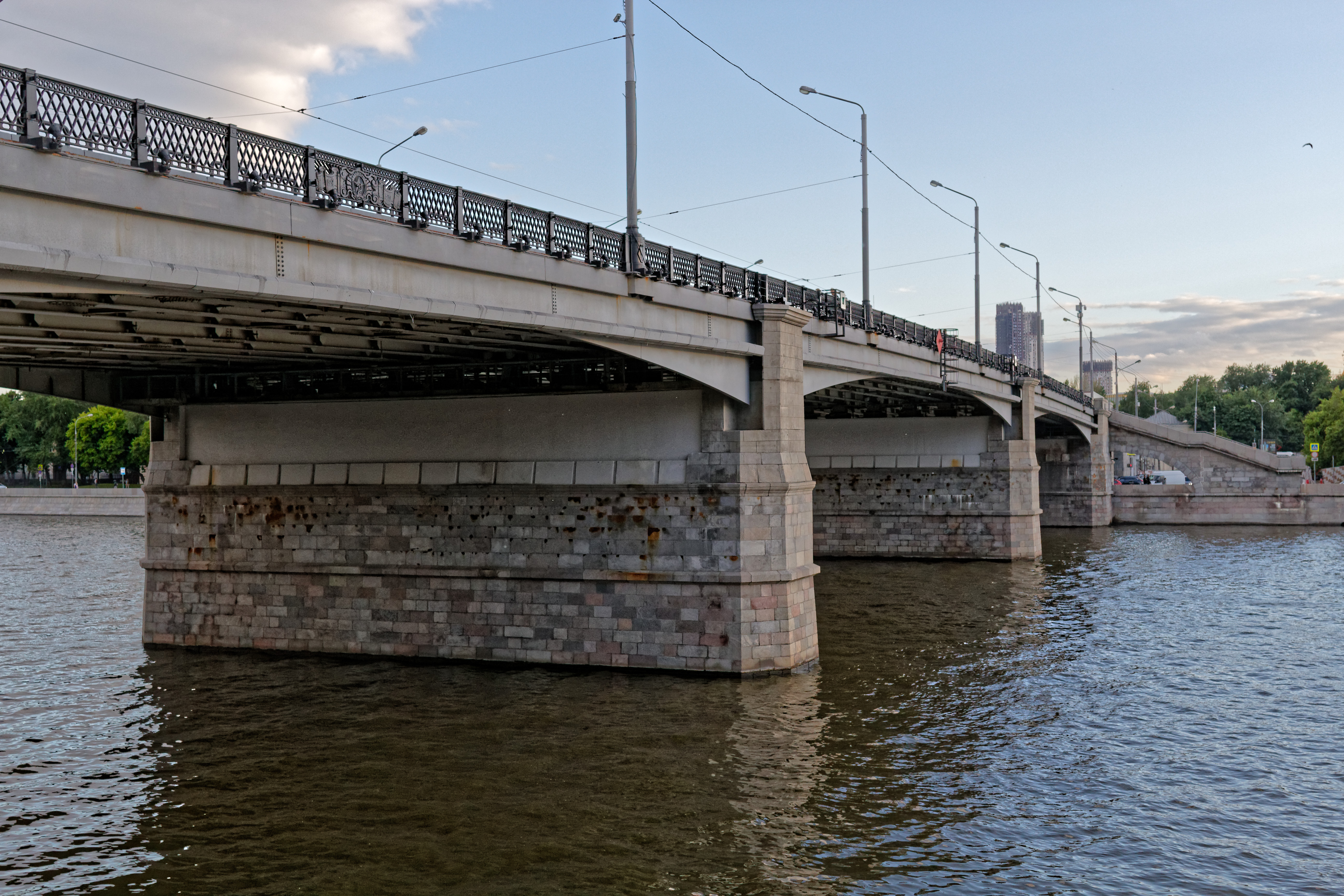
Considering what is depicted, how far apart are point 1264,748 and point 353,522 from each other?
53.1 ft

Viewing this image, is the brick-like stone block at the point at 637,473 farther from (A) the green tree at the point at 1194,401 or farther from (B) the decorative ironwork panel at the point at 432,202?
(A) the green tree at the point at 1194,401

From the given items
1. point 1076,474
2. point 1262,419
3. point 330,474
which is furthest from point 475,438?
point 1262,419

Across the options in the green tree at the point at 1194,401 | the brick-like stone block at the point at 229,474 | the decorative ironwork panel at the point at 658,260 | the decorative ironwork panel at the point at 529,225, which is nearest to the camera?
the decorative ironwork panel at the point at 529,225

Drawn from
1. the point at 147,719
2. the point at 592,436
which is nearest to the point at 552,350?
the point at 592,436

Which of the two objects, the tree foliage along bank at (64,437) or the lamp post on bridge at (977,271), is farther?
the tree foliage along bank at (64,437)

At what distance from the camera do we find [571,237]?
17.1 m

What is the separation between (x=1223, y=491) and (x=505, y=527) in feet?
165

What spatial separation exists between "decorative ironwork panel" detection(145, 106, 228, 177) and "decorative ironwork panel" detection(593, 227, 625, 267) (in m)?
6.75

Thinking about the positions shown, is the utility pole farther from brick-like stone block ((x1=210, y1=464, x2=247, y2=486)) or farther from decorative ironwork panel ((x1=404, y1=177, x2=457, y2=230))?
brick-like stone block ((x1=210, y1=464, x2=247, y2=486))

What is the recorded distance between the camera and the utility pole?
60.2 ft

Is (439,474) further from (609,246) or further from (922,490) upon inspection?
(922,490)

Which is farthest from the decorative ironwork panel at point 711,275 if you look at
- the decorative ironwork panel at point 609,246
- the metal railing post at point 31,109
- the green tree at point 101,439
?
the green tree at point 101,439

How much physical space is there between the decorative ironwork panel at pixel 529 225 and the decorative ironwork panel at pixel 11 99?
22.6 feet

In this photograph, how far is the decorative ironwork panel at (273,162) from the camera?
1191 centimetres
